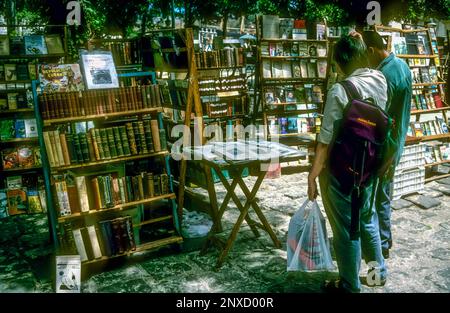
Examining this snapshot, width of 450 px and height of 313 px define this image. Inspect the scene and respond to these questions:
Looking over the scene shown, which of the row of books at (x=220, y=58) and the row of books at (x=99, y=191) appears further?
the row of books at (x=220, y=58)

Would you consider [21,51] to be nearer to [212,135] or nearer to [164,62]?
[164,62]

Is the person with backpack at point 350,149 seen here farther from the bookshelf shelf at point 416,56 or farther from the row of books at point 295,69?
the row of books at point 295,69

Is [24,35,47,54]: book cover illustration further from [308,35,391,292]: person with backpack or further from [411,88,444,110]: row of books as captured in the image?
[411,88,444,110]: row of books

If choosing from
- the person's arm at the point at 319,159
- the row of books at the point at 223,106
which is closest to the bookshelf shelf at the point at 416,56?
the row of books at the point at 223,106

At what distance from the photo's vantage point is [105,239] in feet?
11.5

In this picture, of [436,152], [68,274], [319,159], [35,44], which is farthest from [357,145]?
[35,44]

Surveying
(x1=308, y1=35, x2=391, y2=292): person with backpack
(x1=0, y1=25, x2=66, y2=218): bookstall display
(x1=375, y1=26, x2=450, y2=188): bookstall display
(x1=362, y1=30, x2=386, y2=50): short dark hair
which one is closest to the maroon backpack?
(x1=308, y1=35, x2=391, y2=292): person with backpack

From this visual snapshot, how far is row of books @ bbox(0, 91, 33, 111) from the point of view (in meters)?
5.41

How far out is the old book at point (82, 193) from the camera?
338 centimetres

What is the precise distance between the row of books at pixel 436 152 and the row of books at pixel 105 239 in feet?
15.1

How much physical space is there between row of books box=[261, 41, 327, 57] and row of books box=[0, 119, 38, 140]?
3684 mm

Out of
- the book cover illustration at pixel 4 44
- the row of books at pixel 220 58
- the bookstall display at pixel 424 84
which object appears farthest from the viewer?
the row of books at pixel 220 58

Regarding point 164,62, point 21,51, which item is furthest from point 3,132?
point 164,62
